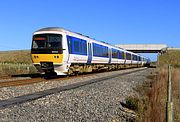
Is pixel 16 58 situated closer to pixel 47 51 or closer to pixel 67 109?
pixel 47 51

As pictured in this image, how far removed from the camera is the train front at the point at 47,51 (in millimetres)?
22312

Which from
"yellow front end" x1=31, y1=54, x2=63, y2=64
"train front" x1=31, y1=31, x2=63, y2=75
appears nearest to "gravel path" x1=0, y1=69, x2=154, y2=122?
"yellow front end" x1=31, y1=54, x2=63, y2=64

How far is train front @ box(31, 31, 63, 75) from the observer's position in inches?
878

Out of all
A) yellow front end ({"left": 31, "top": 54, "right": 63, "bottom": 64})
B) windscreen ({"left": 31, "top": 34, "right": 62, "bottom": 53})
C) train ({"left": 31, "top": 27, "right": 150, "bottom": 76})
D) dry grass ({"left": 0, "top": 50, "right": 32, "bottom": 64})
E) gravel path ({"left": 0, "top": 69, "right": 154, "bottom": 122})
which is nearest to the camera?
gravel path ({"left": 0, "top": 69, "right": 154, "bottom": 122})

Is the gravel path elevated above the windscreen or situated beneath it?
situated beneath

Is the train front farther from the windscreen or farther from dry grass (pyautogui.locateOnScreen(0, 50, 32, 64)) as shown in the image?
dry grass (pyautogui.locateOnScreen(0, 50, 32, 64))

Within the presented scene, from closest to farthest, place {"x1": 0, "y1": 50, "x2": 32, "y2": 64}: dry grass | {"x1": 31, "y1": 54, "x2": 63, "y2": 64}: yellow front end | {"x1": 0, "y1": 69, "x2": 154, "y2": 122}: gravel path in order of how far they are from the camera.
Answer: {"x1": 0, "y1": 69, "x2": 154, "y2": 122}: gravel path → {"x1": 31, "y1": 54, "x2": 63, "y2": 64}: yellow front end → {"x1": 0, "y1": 50, "x2": 32, "y2": 64}: dry grass

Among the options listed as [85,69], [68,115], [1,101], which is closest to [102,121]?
[68,115]

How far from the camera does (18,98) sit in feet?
41.8

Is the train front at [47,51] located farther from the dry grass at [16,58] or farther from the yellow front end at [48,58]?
→ the dry grass at [16,58]

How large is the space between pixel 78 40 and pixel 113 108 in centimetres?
1404

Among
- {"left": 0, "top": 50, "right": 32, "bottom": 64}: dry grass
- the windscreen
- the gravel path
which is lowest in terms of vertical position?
the gravel path

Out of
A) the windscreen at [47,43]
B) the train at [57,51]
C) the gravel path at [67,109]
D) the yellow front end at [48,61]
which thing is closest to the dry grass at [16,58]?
the train at [57,51]

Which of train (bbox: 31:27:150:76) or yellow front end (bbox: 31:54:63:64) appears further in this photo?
train (bbox: 31:27:150:76)
